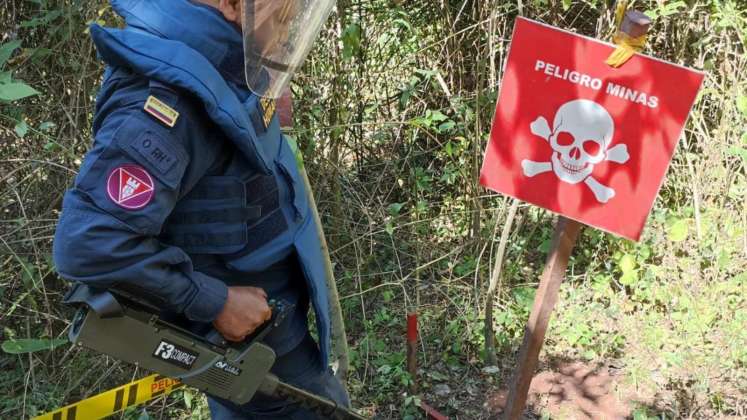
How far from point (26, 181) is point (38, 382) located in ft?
2.89

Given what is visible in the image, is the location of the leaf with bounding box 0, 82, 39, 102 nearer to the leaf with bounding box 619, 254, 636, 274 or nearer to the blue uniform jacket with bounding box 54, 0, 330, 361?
the blue uniform jacket with bounding box 54, 0, 330, 361

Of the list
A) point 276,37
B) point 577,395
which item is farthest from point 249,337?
point 577,395

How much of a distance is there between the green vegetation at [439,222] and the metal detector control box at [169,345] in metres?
1.22

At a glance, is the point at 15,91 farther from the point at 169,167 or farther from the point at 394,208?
the point at 394,208

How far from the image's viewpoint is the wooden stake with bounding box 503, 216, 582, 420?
6.55 ft

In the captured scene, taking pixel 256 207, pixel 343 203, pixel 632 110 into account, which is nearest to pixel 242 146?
pixel 256 207

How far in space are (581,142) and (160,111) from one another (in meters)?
1.13

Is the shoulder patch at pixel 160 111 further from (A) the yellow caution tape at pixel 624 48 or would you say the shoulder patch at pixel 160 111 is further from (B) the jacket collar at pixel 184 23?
(A) the yellow caution tape at pixel 624 48

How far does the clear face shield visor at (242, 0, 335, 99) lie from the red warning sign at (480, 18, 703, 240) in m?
0.62

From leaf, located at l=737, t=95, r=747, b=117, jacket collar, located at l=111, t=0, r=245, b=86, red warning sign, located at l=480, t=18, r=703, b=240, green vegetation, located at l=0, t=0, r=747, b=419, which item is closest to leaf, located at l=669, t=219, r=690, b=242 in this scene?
green vegetation, located at l=0, t=0, r=747, b=419

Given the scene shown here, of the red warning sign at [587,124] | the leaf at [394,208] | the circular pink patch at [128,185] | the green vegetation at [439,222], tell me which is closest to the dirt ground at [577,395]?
the green vegetation at [439,222]

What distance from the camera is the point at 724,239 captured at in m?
3.42

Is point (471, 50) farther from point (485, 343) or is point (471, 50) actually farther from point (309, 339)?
point (309, 339)

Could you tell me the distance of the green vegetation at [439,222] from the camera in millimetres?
2936
